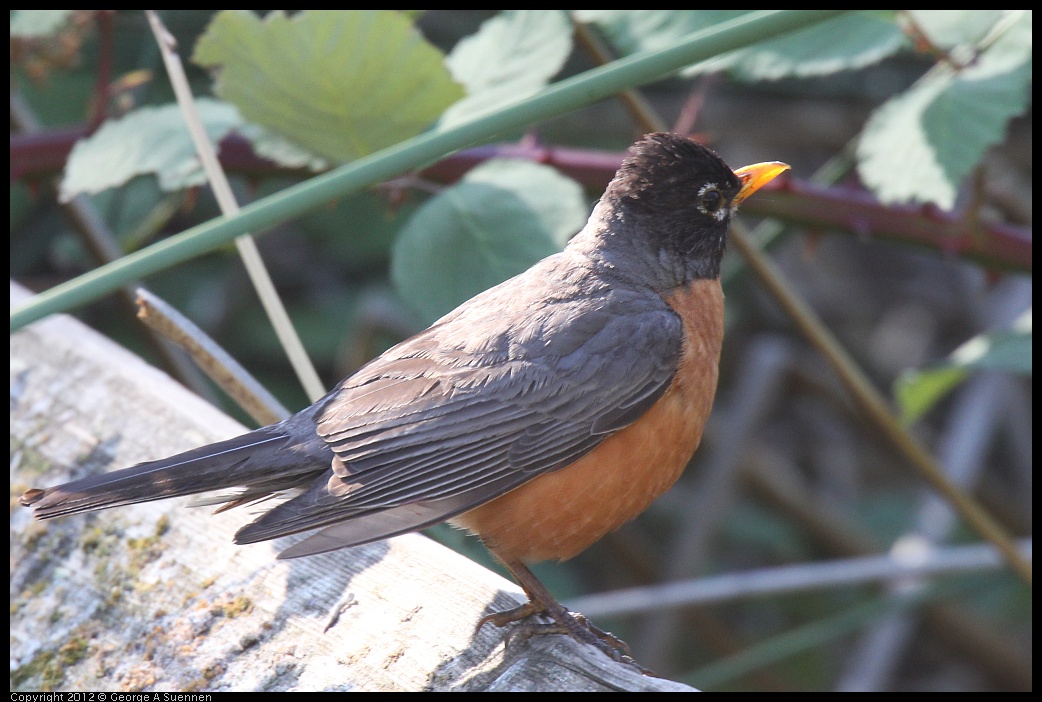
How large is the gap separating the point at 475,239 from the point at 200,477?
3.20 feet

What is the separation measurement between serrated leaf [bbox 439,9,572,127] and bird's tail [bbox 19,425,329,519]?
→ 91 cm

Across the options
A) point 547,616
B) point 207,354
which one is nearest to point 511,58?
point 207,354

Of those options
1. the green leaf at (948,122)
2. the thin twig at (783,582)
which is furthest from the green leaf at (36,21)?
the thin twig at (783,582)

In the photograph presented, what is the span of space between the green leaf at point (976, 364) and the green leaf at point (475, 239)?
1.07 m

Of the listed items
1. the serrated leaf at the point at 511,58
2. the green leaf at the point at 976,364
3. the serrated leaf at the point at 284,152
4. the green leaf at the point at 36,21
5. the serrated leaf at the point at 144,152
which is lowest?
the green leaf at the point at 976,364

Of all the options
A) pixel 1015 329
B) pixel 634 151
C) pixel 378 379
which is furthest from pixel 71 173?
pixel 1015 329

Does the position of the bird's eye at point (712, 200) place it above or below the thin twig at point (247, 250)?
below

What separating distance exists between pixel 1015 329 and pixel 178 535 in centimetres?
228

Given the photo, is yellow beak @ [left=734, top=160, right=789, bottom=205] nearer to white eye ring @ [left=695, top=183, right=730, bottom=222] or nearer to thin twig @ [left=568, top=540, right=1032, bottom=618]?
white eye ring @ [left=695, top=183, right=730, bottom=222]

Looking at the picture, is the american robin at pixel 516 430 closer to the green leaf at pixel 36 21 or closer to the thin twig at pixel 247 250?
the thin twig at pixel 247 250

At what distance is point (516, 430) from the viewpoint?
228cm

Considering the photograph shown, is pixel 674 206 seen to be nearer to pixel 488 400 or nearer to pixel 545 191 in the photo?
pixel 545 191

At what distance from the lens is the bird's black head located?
2639 mm

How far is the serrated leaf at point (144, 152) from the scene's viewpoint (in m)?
2.64
